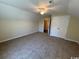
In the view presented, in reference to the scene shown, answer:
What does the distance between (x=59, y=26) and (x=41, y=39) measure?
194 centimetres

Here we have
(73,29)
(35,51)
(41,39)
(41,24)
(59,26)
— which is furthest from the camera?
(41,24)

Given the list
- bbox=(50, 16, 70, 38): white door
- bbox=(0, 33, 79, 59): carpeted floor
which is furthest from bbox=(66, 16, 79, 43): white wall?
bbox=(0, 33, 79, 59): carpeted floor

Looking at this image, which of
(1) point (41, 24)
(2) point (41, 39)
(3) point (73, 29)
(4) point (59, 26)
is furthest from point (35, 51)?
(1) point (41, 24)

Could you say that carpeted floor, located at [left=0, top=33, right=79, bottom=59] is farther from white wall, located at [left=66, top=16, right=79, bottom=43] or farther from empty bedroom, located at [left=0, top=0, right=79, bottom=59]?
white wall, located at [left=66, top=16, right=79, bottom=43]

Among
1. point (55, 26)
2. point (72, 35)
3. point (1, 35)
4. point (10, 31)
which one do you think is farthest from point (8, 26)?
point (72, 35)

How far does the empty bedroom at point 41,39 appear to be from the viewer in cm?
269

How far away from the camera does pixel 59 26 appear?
209 inches

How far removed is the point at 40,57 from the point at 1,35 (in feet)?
8.43

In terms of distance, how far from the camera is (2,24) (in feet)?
11.6

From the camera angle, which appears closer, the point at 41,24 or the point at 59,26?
the point at 59,26

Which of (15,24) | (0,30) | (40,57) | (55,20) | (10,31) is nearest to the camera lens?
(40,57)

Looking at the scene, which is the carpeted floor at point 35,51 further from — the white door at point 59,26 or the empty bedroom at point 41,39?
the white door at point 59,26

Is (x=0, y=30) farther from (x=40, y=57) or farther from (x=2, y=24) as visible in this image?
(x=40, y=57)

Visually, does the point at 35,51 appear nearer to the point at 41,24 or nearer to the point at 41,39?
the point at 41,39
